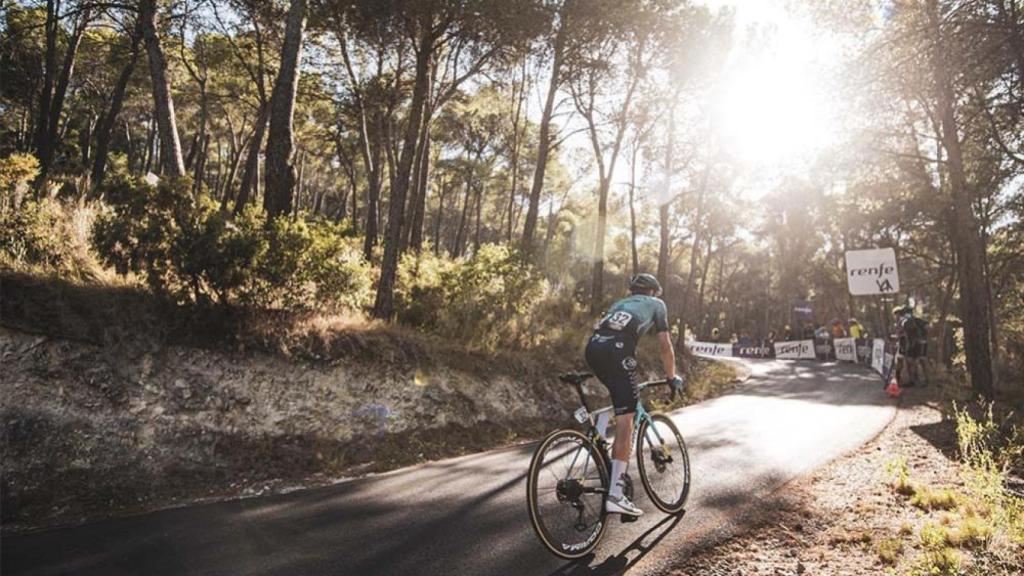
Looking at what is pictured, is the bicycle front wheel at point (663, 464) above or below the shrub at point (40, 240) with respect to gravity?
below

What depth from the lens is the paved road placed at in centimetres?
391

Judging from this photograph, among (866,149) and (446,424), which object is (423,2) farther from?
(866,149)

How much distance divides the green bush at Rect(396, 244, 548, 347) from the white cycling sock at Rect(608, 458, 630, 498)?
6.15 metres

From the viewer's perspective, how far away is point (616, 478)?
452 cm

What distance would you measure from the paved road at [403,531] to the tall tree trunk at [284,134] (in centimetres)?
512

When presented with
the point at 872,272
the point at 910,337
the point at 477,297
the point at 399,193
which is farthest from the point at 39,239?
the point at 910,337

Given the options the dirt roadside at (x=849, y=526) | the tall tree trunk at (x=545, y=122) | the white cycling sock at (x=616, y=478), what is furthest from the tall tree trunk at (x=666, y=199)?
the white cycling sock at (x=616, y=478)

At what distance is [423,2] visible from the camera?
10.6 m

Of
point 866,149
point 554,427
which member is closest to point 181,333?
point 554,427

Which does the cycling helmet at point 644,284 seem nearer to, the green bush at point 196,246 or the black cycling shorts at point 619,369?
the black cycling shorts at point 619,369

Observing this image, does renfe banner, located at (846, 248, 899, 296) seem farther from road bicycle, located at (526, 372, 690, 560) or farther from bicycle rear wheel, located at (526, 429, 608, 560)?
bicycle rear wheel, located at (526, 429, 608, 560)

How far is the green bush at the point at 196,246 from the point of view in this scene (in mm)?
6789

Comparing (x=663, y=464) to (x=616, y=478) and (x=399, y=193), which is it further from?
(x=399, y=193)

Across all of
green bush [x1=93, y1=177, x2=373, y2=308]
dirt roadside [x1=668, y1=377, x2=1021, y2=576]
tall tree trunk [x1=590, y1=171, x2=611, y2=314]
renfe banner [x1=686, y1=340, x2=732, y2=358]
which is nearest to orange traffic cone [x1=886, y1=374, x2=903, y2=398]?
dirt roadside [x1=668, y1=377, x2=1021, y2=576]
